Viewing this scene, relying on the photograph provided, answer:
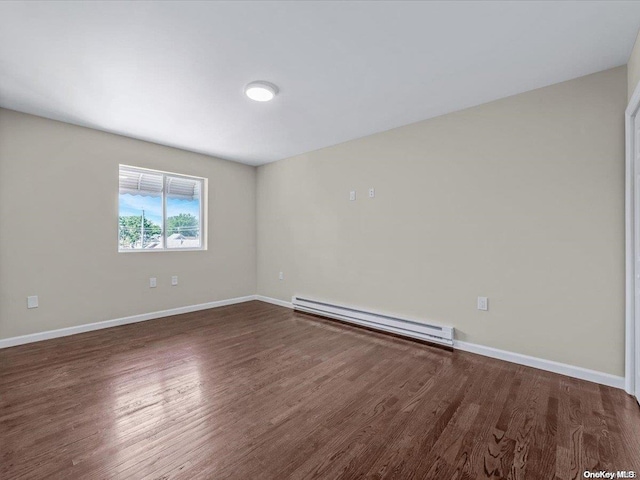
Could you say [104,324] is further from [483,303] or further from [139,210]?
[483,303]

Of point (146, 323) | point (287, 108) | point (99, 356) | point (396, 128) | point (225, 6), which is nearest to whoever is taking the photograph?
point (225, 6)

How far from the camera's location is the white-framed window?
381cm

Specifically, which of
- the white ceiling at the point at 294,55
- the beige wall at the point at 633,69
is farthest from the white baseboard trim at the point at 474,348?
the white ceiling at the point at 294,55

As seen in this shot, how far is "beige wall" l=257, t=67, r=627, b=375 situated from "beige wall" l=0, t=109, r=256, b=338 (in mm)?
2352

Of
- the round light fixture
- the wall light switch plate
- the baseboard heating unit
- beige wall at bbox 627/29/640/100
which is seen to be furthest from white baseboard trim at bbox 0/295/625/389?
the round light fixture

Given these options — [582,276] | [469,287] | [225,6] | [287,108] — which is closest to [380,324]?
[469,287]

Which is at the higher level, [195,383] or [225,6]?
[225,6]

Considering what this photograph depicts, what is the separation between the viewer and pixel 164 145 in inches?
159

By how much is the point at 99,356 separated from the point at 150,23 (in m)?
2.77

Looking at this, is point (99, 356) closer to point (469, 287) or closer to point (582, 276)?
point (469, 287)

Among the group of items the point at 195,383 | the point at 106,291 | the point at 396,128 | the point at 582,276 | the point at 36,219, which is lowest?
the point at 195,383

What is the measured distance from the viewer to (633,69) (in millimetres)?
1958

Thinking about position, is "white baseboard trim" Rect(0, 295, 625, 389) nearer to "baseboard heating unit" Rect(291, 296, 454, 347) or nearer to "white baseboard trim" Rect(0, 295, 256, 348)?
"white baseboard trim" Rect(0, 295, 256, 348)

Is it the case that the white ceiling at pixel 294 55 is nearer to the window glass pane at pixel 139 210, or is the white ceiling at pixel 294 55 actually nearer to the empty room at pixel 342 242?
the empty room at pixel 342 242
